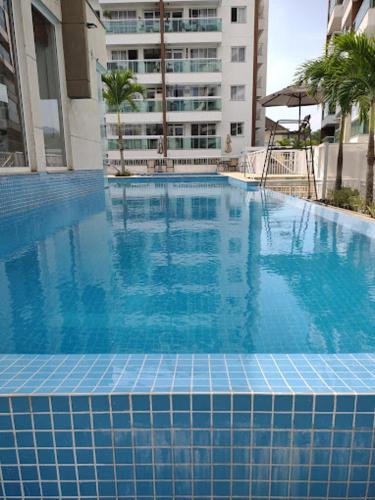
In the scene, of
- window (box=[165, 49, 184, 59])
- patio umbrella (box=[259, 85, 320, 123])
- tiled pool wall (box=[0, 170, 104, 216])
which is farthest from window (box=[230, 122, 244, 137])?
tiled pool wall (box=[0, 170, 104, 216])

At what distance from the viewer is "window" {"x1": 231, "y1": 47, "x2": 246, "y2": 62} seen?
88.6ft

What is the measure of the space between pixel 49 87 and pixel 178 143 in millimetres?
16789

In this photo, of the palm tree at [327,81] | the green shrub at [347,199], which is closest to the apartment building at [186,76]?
the palm tree at [327,81]

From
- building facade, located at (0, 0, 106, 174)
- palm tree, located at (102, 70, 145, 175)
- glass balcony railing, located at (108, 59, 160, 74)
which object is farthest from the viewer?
glass balcony railing, located at (108, 59, 160, 74)

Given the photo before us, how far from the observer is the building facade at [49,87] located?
26.3 feet

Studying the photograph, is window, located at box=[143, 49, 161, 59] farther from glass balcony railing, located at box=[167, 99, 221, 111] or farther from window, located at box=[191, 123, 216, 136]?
window, located at box=[191, 123, 216, 136]

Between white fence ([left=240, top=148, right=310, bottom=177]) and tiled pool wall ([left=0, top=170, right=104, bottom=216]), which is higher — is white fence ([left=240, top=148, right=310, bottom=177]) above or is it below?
above

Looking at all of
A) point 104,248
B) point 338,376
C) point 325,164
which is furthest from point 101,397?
point 325,164

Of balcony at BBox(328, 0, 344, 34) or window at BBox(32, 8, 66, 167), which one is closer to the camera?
window at BBox(32, 8, 66, 167)

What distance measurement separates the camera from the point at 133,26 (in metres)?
26.1

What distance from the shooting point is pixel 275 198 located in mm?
11453

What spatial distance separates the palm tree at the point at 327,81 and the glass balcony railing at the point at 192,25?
64.3 feet

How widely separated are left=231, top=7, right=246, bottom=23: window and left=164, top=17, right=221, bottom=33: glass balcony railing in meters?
1.69

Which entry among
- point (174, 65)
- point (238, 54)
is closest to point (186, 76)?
point (174, 65)
